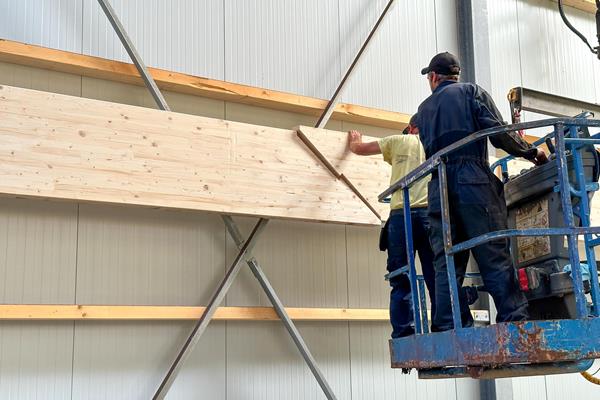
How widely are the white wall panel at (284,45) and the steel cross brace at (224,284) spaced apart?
4.05ft

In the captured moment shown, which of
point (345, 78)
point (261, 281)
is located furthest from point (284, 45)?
point (261, 281)

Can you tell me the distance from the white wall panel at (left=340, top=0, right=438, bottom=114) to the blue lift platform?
14.6 ft

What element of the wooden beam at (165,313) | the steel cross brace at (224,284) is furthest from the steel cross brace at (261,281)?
the wooden beam at (165,313)

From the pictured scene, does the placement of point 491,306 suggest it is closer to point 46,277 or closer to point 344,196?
point 344,196

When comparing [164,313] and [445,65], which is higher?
[445,65]

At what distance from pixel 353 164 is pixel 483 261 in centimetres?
375

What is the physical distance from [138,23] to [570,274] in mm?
5499

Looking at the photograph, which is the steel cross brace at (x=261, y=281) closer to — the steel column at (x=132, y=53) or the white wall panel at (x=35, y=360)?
the steel column at (x=132, y=53)

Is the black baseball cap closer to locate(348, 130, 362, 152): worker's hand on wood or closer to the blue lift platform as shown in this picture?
the blue lift platform

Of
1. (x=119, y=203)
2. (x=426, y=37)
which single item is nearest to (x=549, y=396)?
(x=426, y=37)

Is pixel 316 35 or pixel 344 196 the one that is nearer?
pixel 344 196

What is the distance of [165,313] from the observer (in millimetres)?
8117

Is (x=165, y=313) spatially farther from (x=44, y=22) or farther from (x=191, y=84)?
(x=44, y=22)

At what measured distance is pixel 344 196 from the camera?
902 centimetres
